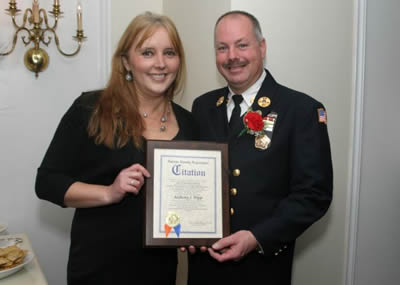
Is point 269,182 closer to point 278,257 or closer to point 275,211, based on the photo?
point 275,211

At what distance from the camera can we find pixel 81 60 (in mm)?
2506

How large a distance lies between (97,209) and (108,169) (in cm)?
18

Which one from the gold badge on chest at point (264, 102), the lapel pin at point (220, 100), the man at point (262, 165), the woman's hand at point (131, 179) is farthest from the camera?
the lapel pin at point (220, 100)

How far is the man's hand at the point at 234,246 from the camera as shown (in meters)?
1.56

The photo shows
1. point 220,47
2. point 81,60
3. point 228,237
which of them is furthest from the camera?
point 81,60

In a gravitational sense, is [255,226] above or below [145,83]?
below

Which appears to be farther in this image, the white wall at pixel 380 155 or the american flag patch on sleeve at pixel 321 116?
the white wall at pixel 380 155

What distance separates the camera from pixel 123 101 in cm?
177

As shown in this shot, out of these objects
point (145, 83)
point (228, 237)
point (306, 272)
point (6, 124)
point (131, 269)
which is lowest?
point (306, 272)

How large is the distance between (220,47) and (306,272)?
148 cm

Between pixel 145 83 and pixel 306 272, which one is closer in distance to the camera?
pixel 145 83

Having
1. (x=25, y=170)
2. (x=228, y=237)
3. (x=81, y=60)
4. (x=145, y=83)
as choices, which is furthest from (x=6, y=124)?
(x=228, y=237)

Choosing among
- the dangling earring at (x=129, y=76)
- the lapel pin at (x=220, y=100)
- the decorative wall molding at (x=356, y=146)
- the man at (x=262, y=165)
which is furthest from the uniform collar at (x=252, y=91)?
the decorative wall molding at (x=356, y=146)

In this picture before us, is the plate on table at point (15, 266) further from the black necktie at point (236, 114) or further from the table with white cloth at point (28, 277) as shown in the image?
the black necktie at point (236, 114)
